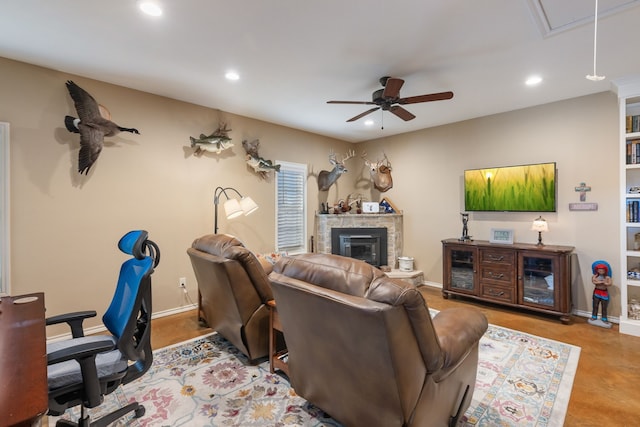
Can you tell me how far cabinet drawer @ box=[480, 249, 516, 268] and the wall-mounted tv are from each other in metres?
0.70

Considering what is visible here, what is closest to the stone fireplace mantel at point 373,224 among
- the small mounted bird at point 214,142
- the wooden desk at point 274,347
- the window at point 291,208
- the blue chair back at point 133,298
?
the window at point 291,208

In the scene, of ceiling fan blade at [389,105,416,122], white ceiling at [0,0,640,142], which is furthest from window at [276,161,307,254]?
ceiling fan blade at [389,105,416,122]

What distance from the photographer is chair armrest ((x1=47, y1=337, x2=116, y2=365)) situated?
4.22 ft

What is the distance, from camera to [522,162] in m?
4.21

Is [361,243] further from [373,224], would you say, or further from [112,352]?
[112,352]

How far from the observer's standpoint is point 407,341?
1.26m

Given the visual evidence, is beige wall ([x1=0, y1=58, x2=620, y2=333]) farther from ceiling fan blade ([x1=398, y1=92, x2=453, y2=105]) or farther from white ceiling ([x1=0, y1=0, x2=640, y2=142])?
ceiling fan blade ([x1=398, y1=92, x2=453, y2=105])

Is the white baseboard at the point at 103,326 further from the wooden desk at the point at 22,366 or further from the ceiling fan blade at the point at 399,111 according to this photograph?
the ceiling fan blade at the point at 399,111

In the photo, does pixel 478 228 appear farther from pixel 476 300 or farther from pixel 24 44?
pixel 24 44

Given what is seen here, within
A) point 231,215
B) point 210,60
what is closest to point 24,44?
point 210,60

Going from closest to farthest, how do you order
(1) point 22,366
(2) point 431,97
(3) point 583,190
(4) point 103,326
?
(1) point 22,366 < (2) point 431,97 < (4) point 103,326 < (3) point 583,190

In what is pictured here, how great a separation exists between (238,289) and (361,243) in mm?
3397

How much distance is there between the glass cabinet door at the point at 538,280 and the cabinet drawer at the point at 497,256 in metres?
0.11

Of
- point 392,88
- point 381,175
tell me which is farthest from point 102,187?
point 381,175
